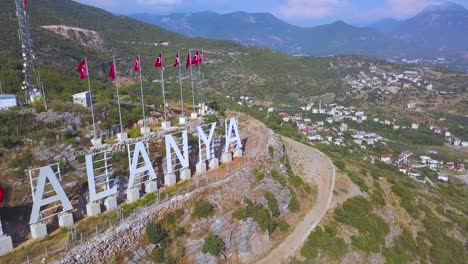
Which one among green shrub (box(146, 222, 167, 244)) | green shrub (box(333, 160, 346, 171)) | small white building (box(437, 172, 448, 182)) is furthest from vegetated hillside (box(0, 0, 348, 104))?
small white building (box(437, 172, 448, 182))

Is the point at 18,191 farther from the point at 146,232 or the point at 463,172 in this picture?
the point at 463,172

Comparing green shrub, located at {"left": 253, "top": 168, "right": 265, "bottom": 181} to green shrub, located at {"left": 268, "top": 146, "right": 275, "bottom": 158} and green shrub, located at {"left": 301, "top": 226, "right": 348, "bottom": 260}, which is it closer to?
green shrub, located at {"left": 268, "top": 146, "right": 275, "bottom": 158}

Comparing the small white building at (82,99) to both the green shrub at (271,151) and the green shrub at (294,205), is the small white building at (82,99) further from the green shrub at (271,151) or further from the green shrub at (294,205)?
the green shrub at (294,205)

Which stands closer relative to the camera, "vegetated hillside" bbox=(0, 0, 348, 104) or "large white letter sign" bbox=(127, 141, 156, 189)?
"large white letter sign" bbox=(127, 141, 156, 189)

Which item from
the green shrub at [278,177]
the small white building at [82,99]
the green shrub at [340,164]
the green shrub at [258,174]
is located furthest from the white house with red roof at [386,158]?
the small white building at [82,99]

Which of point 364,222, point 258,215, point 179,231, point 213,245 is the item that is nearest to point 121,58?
point 258,215

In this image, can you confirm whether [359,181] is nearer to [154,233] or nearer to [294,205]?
[294,205]

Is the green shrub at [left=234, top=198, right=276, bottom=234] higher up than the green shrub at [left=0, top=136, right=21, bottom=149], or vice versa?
the green shrub at [left=0, top=136, right=21, bottom=149]
